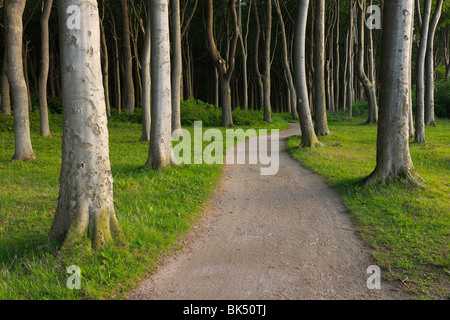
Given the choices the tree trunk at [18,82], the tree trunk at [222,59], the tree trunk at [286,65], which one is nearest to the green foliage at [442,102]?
the tree trunk at [286,65]

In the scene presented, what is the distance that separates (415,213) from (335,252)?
2149mm

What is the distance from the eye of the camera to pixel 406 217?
6.02 meters

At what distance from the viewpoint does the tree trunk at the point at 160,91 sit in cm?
947

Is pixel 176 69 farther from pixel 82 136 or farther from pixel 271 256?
pixel 271 256

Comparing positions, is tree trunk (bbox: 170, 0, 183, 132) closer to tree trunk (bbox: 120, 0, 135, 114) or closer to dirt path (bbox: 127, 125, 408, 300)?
dirt path (bbox: 127, 125, 408, 300)

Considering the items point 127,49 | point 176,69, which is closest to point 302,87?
point 176,69

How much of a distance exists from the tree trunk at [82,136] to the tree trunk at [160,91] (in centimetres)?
454

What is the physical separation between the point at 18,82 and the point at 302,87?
32.7ft

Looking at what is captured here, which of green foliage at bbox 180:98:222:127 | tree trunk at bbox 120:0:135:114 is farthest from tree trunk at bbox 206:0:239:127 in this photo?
tree trunk at bbox 120:0:135:114

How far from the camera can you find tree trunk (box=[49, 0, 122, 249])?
4711mm

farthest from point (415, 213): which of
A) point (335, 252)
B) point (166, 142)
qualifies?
point (166, 142)

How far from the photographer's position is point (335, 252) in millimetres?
4961

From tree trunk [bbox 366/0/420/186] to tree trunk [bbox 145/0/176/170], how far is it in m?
5.09

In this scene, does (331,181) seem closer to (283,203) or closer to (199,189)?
(283,203)
